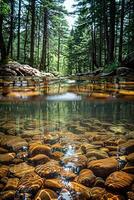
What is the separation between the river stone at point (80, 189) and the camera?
198 centimetres

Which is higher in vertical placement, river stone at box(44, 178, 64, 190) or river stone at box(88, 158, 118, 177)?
river stone at box(88, 158, 118, 177)

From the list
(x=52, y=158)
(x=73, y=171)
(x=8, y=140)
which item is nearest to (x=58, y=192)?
(x=73, y=171)

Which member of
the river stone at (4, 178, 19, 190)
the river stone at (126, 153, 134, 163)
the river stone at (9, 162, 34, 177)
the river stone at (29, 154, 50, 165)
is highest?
the river stone at (126, 153, 134, 163)

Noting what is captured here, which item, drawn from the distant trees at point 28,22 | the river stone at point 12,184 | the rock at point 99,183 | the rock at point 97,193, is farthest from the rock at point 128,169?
the distant trees at point 28,22

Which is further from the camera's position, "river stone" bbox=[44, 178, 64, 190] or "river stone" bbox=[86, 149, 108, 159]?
"river stone" bbox=[86, 149, 108, 159]

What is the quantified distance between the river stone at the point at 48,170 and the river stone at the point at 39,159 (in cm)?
12

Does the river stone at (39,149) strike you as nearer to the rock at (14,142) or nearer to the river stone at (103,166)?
the rock at (14,142)

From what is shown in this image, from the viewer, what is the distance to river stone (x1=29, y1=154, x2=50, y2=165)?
264 centimetres

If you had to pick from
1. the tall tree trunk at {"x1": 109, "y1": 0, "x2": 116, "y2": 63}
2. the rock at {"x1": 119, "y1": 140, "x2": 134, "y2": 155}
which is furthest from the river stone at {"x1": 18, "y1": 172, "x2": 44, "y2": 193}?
the tall tree trunk at {"x1": 109, "y1": 0, "x2": 116, "y2": 63}

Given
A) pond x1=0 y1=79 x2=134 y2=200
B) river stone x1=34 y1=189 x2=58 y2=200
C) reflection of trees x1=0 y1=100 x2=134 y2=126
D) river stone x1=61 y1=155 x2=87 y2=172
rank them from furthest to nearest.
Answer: reflection of trees x1=0 y1=100 x2=134 y2=126
river stone x1=61 y1=155 x2=87 y2=172
pond x1=0 y1=79 x2=134 y2=200
river stone x1=34 y1=189 x2=58 y2=200

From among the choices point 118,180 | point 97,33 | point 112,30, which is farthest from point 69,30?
point 118,180

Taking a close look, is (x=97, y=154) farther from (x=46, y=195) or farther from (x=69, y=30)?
A: (x=69, y=30)

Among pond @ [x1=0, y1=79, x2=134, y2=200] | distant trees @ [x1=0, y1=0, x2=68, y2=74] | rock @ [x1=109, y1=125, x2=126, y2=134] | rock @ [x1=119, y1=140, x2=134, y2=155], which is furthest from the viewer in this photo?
distant trees @ [x1=0, y1=0, x2=68, y2=74]

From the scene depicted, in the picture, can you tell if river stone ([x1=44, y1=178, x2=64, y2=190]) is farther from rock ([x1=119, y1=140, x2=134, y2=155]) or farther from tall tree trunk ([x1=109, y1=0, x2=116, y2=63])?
tall tree trunk ([x1=109, y1=0, x2=116, y2=63])
